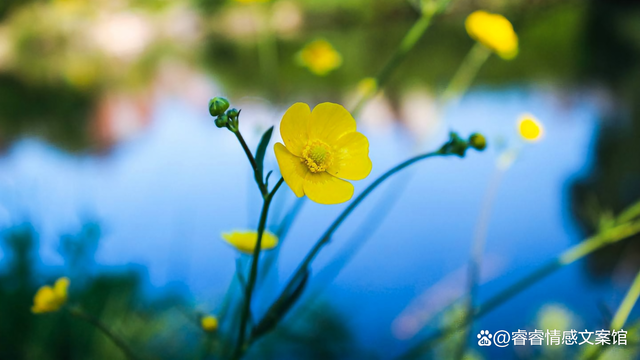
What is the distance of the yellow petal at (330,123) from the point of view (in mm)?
325

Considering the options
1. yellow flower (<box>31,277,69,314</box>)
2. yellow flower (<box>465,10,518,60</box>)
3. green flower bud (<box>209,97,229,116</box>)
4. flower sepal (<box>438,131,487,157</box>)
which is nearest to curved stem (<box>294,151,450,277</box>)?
flower sepal (<box>438,131,487,157</box>)

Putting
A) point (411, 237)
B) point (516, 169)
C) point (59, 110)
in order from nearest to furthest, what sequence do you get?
point (411, 237)
point (516, 169)
point (59, 110)

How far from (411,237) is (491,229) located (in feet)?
0.93

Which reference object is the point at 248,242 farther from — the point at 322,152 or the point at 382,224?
the point at 382,224

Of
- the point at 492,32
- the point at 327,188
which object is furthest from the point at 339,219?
the point at 492,32

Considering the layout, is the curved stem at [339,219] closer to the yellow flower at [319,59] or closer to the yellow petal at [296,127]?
the yellow petal at [296,127]

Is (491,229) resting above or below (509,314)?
above

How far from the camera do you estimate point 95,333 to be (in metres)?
0.90

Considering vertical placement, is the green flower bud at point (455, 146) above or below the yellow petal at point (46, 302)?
above

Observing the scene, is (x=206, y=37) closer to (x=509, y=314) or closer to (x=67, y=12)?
(x=67, y=12)

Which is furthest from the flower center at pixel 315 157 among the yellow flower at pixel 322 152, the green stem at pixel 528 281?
the green stem at pixel 528 281

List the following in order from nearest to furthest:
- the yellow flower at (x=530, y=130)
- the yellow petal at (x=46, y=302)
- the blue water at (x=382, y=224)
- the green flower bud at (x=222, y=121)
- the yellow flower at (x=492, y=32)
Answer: the green flower bud at (x=222, y=121)
the yellow petal at (x=46, y=302)
the yellow flower at (x=530, y=130)
the yellow flower at (x=492, y=32)
the blue water at (x=382, y=224)

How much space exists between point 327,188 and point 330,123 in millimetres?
47

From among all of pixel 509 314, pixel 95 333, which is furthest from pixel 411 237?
pixel 95 333
